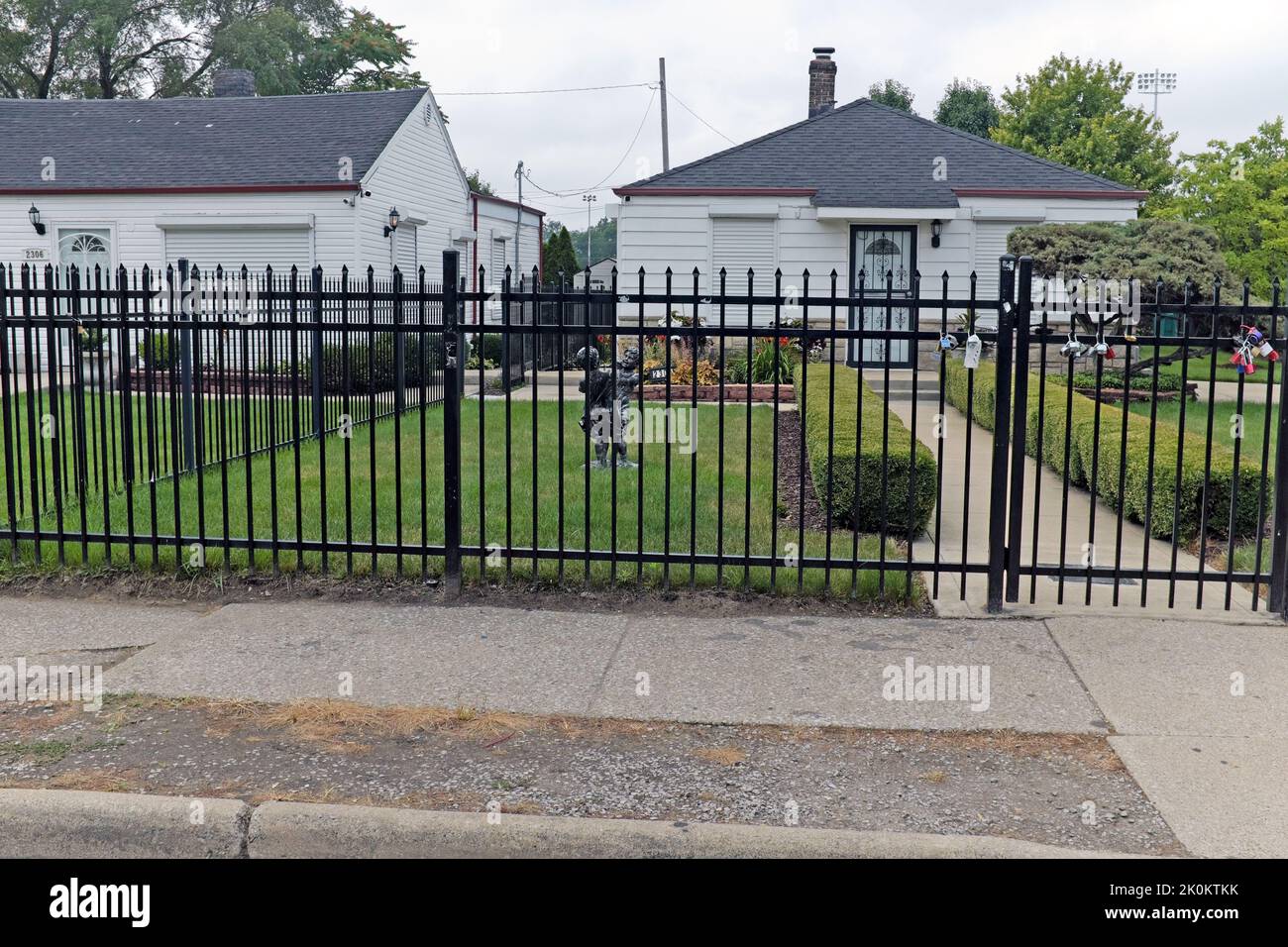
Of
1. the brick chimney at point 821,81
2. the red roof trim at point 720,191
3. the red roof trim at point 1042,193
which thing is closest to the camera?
the red roof trim at point 1042,193

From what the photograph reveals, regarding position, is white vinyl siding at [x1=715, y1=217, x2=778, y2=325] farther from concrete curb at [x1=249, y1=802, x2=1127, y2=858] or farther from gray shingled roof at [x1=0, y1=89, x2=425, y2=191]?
concrete curb at [x1=249, y1=802, x2=1127, y2=858]

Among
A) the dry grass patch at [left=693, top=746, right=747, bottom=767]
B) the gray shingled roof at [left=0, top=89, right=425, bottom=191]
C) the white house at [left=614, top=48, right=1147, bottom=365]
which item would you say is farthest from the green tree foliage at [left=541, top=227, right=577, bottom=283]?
the dry grass patch at [left=693, top=746, right=747, bottom=767]

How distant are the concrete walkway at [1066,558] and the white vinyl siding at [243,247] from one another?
46.4 feet

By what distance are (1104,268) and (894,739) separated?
12.8 m

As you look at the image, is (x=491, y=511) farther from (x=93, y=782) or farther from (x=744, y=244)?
(x=744, y=244)

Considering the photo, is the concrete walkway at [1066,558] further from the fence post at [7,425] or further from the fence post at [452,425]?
the fence post at [7,425]

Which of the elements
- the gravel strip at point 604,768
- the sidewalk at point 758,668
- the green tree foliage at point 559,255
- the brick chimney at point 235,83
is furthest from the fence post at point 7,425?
the green tree foliage at point 559,255

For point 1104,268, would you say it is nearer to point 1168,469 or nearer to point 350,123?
point 1168,469

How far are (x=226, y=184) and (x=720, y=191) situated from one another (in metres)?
8.72

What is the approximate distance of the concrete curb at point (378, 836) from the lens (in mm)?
3959

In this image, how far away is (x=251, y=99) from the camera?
2556 centimetres

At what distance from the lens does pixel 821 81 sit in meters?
25.0

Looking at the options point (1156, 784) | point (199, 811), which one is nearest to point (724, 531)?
point (1156, 784)

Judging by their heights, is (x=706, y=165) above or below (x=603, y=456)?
above
